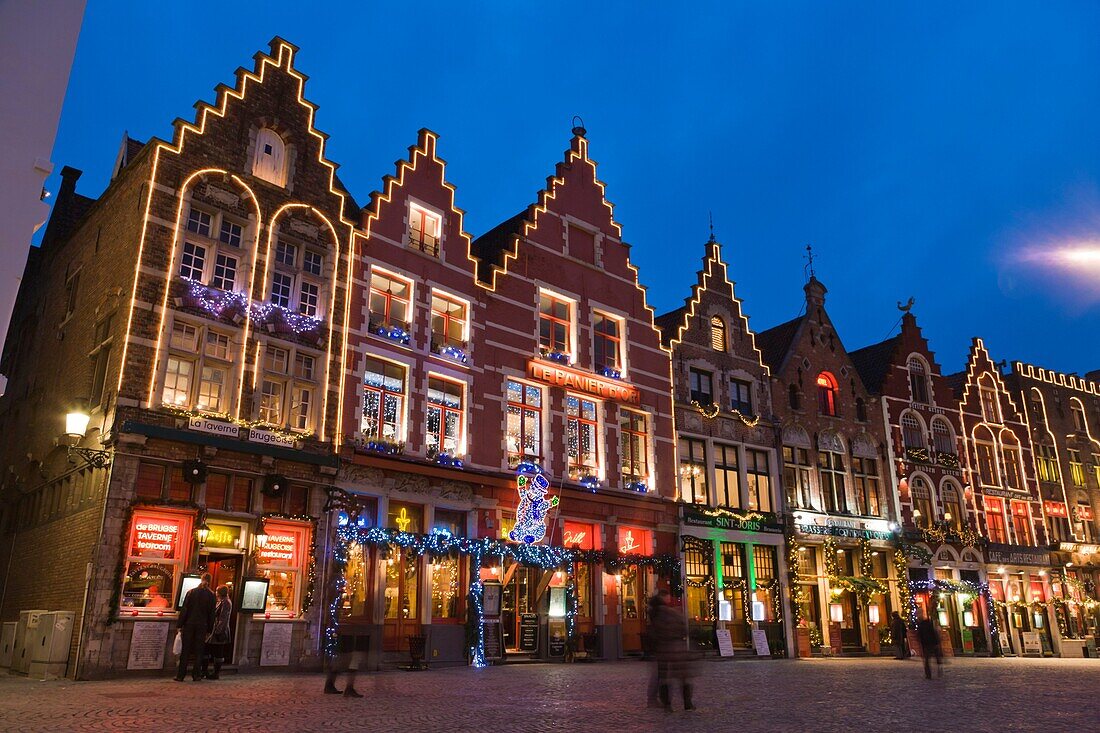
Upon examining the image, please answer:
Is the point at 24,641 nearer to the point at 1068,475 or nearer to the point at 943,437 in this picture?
the point at 943,437

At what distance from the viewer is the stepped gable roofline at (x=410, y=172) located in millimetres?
24422

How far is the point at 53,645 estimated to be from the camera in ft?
54.5

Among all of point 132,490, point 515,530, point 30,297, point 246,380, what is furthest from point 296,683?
point 30,297

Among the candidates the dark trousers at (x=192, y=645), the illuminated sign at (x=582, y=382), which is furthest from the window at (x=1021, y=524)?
the dark trousers at (x=192, y=645)

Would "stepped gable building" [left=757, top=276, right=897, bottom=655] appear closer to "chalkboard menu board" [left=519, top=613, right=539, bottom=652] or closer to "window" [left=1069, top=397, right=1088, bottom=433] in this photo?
"chalkboard menu board" [left=519, top=613, right=539, bottom=652]

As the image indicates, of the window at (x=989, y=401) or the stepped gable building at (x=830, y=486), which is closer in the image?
the stepped gable building at (x=830, y=486)

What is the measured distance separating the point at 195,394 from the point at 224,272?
125 inches

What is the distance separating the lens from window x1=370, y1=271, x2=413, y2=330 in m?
23.9

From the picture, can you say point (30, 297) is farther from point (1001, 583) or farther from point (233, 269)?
point (1001, 583)

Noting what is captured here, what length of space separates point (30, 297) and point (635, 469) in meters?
20.4

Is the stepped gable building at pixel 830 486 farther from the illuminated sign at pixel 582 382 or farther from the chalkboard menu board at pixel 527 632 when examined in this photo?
the chalkboard menu board at pixel 527 632

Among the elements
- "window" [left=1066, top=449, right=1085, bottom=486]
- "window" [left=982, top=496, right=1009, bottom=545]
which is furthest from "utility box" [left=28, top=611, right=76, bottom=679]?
"window" [left=1066, top=449, right=1085, bottom=486]

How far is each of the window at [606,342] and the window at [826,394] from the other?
1005 centimetres

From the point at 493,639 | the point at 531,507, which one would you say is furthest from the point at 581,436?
the point at 493,639
